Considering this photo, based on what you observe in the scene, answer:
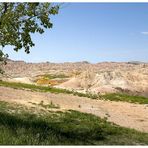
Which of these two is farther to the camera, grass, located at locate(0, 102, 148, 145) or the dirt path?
the dirt path

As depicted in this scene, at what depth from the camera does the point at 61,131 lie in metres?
18.4

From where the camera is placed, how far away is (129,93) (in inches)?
1916

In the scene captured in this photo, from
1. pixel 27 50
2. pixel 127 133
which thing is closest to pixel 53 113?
pixel 127 133

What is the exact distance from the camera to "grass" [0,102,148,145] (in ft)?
46.6

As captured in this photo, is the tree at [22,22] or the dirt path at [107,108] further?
the dirt path at [107,108]

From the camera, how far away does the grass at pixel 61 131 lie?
1421 centimetres

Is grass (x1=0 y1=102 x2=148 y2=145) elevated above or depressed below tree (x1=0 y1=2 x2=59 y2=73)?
below

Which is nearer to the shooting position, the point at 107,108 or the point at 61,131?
the point at 61,131

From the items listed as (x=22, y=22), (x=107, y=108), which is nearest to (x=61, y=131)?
(x=22, y=22)

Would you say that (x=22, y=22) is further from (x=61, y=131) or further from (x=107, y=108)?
(x=107, y=108)

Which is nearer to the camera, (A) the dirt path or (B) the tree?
(B) the tree

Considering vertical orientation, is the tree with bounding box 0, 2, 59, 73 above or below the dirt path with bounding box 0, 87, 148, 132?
above

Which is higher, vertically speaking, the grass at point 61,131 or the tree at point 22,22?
the tree at point 22,22

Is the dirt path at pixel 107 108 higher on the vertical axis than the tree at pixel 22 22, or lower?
lower
